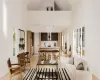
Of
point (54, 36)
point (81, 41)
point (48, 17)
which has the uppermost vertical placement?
point (48, 17)

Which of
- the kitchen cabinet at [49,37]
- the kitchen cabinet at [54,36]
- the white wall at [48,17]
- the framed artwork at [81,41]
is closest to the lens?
the framed artwork at [81,41]

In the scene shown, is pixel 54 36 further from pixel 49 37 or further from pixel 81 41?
pixel 81 41

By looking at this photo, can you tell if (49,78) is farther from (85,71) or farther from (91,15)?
(91,15)

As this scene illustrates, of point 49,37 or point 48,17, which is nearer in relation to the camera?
point 48,17

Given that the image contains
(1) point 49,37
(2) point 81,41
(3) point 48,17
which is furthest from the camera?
(1) point 49,37

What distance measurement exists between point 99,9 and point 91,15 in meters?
0.90

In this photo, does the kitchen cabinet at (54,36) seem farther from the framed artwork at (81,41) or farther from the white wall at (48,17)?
the framed artwork at (81,41)

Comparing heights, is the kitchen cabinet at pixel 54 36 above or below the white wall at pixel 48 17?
below

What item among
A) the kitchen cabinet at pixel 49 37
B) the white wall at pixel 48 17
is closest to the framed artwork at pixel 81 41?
the white wall at pixel 48 17

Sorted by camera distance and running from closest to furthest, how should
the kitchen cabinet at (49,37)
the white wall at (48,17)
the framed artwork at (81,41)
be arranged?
1. the framed artwork at (81,41)
2. the white wall at (48,17)
3. the kitchen cabinet at (49,37)

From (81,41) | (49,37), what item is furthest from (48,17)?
(49,37)

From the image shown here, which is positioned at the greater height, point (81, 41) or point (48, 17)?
point (48, 17)

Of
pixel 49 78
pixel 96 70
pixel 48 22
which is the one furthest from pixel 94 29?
pixel 48 22

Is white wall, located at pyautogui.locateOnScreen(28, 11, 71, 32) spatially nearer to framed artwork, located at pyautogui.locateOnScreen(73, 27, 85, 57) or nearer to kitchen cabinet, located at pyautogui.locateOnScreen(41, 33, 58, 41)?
framed artwork, located at pyautogui.locateOnScreen(73, 27, 85, 57)
